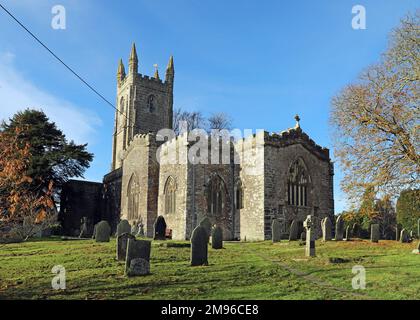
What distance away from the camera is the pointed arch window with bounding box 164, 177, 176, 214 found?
2867 cm

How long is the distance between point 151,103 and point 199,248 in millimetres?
41636

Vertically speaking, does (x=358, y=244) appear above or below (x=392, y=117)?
below

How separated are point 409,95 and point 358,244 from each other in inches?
277

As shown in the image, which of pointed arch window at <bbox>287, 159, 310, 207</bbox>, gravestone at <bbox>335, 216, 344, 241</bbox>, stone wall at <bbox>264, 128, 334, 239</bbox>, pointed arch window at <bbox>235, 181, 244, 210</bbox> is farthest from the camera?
pointed arch window at <bbox>235, 181, 244, 210</bbox>

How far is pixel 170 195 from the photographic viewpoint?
29.2 m

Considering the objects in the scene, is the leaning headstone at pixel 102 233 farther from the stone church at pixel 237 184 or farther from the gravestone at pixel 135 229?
the gravestone at pixel 135 229

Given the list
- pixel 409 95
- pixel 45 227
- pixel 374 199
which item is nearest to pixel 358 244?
pixel 374 199

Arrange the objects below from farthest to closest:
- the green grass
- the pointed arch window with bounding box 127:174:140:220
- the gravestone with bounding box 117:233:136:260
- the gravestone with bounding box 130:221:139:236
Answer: the pointed arch window with bounding box 127:174:140:220 → the gravestone with bounding box 130:221:139:236 → the gravestone with bounding box 117:233:136:260 → the green grass

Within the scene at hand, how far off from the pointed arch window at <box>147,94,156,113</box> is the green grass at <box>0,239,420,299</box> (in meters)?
37.3

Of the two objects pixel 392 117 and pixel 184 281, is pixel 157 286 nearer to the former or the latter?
pixel 184 281

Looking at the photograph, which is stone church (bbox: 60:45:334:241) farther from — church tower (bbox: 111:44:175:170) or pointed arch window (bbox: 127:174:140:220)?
church tower (bbox: 111:44:175:170)

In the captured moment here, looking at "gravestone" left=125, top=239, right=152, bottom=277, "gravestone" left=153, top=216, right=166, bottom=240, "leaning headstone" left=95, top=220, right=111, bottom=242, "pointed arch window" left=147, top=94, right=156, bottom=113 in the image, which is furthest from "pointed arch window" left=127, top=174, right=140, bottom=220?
"gravestone" left=125, top=239, right=152, bottom=277

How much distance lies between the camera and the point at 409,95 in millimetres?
17953
